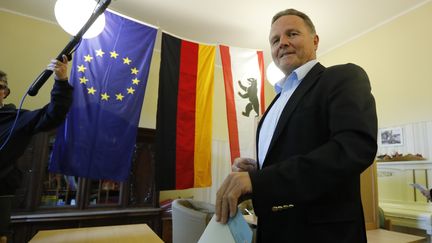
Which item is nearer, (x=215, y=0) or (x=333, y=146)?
(x=333, y=146)

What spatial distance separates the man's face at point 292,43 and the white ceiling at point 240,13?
2251mm

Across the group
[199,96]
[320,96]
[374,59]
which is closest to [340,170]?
[320,96]

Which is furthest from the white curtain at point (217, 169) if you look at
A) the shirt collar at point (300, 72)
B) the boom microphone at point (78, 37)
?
the shirt collar at point (300, 72)

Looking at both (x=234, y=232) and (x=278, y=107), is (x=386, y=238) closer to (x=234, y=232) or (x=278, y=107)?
(x=278, y=107)

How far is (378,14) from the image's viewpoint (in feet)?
9.80

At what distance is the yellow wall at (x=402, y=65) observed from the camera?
2650mm

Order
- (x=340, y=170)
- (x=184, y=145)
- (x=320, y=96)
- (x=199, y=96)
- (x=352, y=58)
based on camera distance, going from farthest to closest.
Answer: (x=352, y=58) → (x=199, y=96) → (x=184, y=145) → (x=320, y=96) → (x=340, y=170)

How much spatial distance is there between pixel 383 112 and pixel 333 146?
3.07 meters

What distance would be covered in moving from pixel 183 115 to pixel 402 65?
2358 mm

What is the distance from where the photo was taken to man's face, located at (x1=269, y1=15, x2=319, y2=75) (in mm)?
772

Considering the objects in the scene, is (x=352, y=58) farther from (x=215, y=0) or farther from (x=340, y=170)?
(x=340, y=170)

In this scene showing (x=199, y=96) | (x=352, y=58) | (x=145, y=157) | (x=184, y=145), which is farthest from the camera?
(x=352, y=58)

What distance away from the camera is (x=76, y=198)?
9.12 ft

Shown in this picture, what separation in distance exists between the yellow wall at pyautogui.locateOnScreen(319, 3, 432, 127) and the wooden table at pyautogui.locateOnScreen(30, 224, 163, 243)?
2.72m
